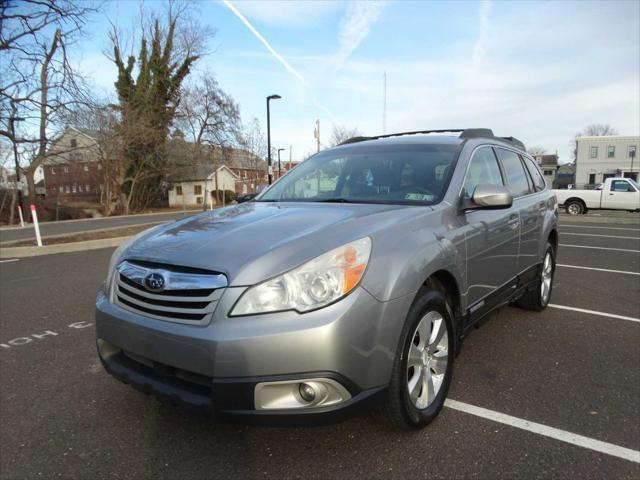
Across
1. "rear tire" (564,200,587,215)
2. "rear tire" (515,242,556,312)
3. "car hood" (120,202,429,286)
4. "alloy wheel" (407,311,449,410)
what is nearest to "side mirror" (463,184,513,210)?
"car hood" (120,202,429,286)

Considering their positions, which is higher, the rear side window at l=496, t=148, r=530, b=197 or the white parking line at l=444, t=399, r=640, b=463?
the rear side window at l=496, t=148, r=530, b=197

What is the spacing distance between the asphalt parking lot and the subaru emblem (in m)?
0.88

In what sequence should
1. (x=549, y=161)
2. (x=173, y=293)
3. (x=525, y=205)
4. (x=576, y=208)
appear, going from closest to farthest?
(x=173, y=293) → (x=525, y=205) → (x=576, y=208) → (x=549, y=161)

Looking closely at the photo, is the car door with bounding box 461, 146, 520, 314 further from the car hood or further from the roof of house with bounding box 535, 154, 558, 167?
the roof of house with bounding box 535, 154, 558, 167

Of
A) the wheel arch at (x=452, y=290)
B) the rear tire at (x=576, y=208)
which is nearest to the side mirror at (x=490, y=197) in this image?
the wheel arch at (x=452, y=290)

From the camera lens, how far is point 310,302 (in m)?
2.01

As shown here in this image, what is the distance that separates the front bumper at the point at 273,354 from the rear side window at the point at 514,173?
255 cm

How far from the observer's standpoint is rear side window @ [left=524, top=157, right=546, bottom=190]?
488cm

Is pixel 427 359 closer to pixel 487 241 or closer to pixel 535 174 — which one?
pixel 487 241

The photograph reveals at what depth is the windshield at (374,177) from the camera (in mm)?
3147

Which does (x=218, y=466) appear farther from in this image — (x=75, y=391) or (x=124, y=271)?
(x=75, y=391)

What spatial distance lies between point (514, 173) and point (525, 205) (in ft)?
1.13

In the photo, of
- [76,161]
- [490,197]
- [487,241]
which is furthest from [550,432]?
[76,161]

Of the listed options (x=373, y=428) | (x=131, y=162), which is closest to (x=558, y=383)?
(x=373, y=428)
